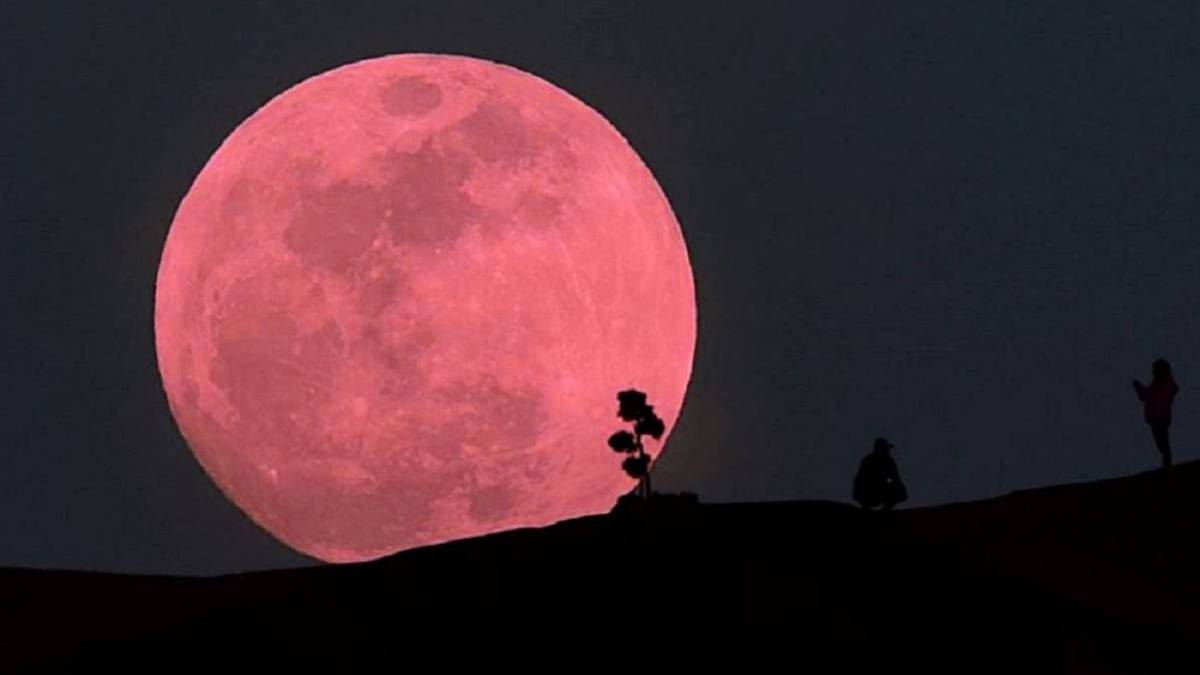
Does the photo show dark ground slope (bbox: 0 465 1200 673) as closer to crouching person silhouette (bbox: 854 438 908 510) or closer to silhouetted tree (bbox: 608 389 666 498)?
silhouetted tree (bbox: 608 389 666 498)

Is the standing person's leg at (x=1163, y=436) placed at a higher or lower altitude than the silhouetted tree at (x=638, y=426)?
higher

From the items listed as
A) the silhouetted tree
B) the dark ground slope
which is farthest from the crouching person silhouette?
the dark ground slope

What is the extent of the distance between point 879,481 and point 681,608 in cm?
656

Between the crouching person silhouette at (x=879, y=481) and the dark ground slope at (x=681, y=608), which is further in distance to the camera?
the crouching person silhouette at (x=879, y=481)

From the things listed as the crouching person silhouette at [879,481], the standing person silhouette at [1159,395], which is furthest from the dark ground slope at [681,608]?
the standing person silhouette at [1159,395]

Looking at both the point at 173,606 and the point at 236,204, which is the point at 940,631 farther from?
the point at 236,204

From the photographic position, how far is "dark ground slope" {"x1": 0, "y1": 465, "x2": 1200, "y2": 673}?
1065 centimetres

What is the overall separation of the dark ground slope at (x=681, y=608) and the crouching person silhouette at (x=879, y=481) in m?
4.69

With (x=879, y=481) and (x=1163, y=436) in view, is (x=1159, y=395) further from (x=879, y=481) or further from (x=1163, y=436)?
(x=879, y=481)

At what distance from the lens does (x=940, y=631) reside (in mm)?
11148

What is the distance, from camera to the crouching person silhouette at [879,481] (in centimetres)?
1695

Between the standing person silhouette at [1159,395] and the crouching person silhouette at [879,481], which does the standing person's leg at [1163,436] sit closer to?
the standing person silhouette at [1159,395]

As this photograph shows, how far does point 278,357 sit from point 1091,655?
29.8 feet

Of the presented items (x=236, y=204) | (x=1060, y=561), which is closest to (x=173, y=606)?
(x=236, y=204)
